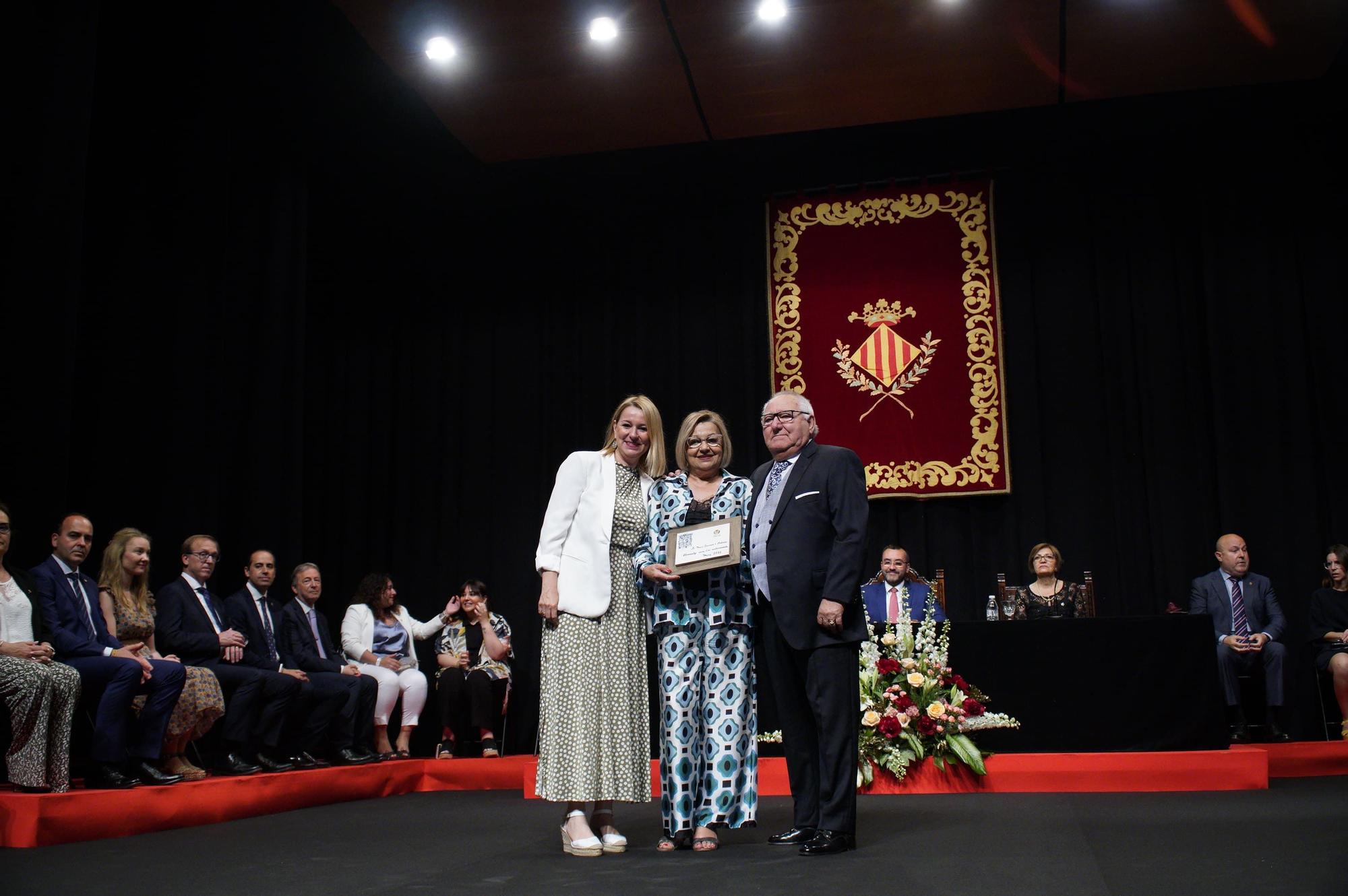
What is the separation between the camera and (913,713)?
470cm

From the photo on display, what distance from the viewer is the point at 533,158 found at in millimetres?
7570

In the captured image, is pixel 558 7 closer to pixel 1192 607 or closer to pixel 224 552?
pixel 224 552

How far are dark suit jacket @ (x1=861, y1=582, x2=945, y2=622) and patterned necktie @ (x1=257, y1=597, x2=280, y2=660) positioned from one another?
2.98m

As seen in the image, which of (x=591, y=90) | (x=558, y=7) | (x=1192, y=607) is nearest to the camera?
(x=558, y=7)

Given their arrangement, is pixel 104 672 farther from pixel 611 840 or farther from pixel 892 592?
pixel 892 592

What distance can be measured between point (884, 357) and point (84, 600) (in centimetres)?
502

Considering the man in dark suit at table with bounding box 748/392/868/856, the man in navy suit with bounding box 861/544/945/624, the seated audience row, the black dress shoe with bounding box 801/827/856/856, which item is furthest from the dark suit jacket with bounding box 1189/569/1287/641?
the black dress shoe with bounding box 801/827/856/856

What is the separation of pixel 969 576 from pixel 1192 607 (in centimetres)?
140

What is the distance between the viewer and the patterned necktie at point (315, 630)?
589cm

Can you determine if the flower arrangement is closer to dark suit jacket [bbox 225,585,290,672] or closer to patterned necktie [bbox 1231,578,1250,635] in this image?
patterned necktie [bbox 1231,578,1250,635]

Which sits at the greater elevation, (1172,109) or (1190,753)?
(1172,109)

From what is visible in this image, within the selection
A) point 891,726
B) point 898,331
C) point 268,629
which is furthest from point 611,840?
point 898,331

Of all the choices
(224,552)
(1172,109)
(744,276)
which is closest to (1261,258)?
(1172,109)

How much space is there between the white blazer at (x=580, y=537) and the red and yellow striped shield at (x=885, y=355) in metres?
4.68
